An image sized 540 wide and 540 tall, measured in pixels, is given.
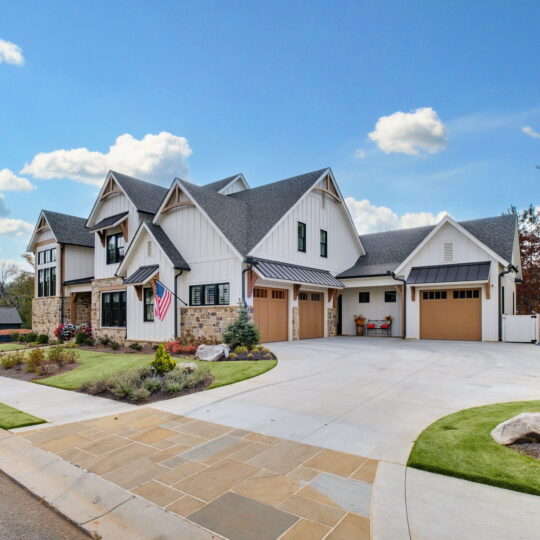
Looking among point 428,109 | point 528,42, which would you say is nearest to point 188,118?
point 428,109

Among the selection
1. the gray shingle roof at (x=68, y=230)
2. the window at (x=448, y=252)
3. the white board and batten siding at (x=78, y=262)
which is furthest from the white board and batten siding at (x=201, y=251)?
the white board and batten siding at (x=78, y=262)

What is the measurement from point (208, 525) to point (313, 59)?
15.8 meters

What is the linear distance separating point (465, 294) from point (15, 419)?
18045 mm

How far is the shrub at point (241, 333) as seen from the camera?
14328 mm

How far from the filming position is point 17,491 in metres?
4.22

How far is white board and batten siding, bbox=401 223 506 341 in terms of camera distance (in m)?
17.7

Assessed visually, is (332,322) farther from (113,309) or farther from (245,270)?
(113,309)

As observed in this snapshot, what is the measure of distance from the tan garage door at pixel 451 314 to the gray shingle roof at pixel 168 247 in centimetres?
1176

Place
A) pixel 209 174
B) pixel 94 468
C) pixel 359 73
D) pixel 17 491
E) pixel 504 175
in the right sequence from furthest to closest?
pixel 209 174, pixel 504 175, pixel 359 73, pixel 94 468, pixel 17 491

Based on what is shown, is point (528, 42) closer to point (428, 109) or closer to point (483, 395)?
point (428, 109)

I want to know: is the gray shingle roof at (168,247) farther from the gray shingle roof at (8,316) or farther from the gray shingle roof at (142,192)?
the gray shingle roof at (8,316)

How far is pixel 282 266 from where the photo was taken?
58.5 ft

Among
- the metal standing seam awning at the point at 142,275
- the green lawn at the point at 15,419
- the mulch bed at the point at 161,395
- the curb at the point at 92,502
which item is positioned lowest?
the mulch bed at the point at 161,395

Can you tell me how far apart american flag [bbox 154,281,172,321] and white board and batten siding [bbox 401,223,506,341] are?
37.8 ft
